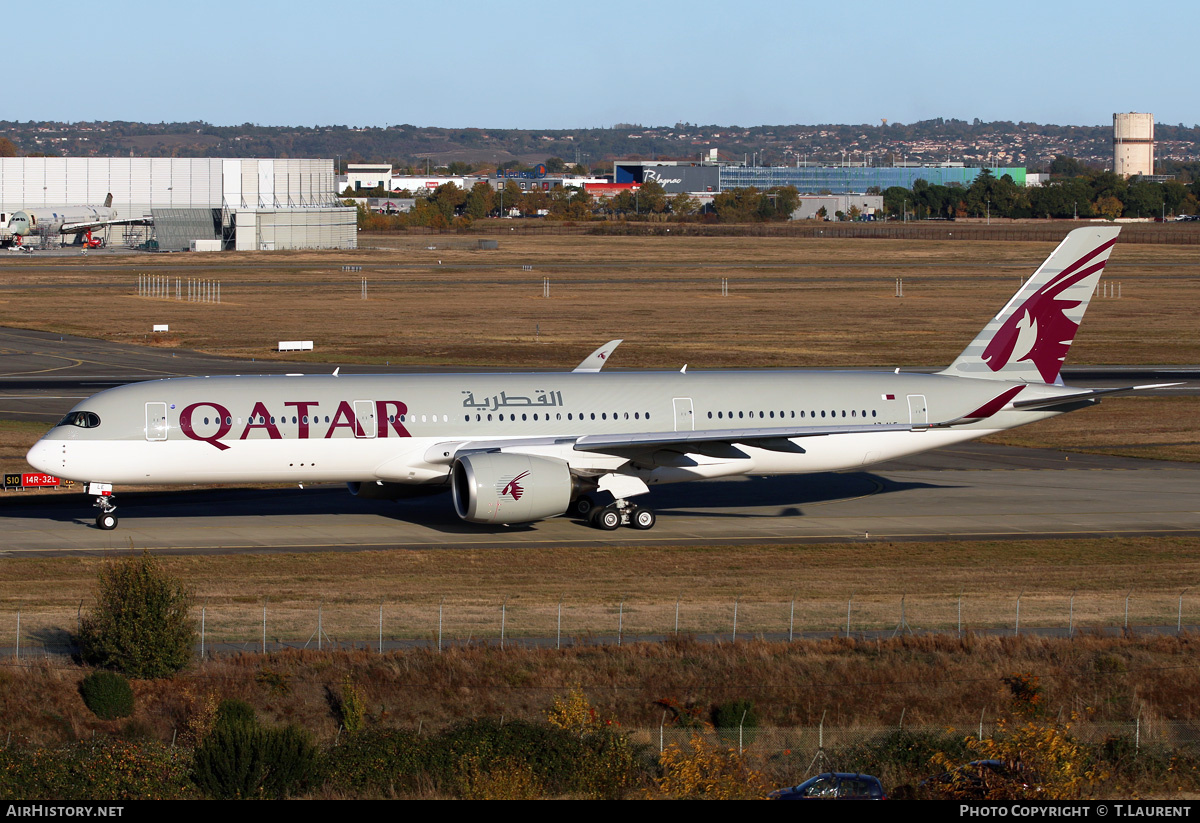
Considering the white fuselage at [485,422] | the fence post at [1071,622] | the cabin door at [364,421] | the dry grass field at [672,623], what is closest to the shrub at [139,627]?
the dry grass field at [672,623]

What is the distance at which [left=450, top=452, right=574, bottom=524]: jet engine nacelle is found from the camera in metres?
41.0

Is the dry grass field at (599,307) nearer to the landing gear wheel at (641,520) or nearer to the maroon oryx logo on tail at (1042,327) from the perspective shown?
the maroon oryx logo on tail at (1042,327)

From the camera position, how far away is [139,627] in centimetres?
2917

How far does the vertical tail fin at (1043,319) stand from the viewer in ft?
159

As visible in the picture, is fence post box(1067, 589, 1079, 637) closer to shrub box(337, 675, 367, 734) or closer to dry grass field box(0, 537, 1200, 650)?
dry grass field box(0, 537, 1200, 650)

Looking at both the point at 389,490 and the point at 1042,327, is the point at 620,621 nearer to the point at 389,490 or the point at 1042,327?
the point at 389,490

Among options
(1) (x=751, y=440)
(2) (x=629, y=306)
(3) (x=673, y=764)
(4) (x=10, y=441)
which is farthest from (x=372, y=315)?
(3) (x=673, y=764)

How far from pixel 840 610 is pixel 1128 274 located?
144 m

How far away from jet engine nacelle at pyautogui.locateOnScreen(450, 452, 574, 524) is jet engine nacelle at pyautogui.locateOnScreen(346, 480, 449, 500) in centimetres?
259

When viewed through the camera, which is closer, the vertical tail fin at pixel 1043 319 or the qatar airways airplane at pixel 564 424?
the qatar airways airplane at pixel 564 424

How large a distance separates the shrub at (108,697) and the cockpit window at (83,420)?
1478 centimetres
